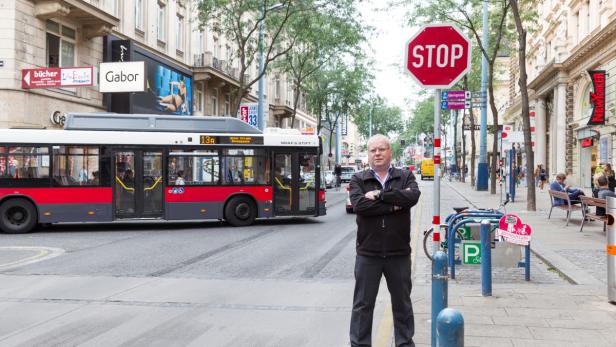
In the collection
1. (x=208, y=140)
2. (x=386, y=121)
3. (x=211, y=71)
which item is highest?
(x=386, y=121)

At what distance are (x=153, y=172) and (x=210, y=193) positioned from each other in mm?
1562

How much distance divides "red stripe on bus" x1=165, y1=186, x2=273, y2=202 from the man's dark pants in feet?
37.8

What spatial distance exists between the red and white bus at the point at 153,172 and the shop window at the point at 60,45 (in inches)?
342

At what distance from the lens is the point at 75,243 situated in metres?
12.7

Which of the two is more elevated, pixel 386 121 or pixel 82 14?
pixel 386 121

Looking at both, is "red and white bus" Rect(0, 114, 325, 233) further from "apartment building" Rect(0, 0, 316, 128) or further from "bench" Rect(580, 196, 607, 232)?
"bench" Rect(580, 196, 607, 232)

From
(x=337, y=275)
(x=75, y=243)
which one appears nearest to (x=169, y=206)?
(x=75, y=243)

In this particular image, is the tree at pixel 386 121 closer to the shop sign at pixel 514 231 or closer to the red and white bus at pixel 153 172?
the red and white bus at pixel 153 172

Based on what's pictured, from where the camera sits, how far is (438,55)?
5.83 metres

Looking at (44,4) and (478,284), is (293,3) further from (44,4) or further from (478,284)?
(478,284)

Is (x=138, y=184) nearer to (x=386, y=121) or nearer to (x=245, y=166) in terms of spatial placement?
(x=245, y=166)

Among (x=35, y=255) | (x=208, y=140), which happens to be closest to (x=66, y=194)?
(x=208, y=140)

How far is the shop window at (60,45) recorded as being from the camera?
73.4 feet

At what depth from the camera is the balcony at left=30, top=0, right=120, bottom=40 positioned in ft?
69.6
